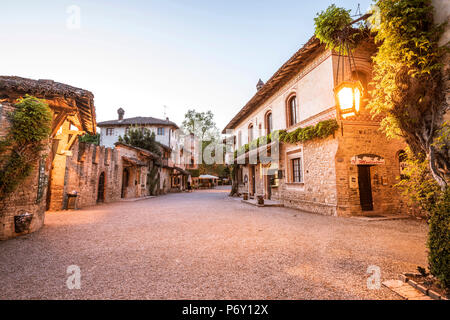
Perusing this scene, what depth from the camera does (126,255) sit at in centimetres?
371

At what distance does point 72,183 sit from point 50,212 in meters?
1.74

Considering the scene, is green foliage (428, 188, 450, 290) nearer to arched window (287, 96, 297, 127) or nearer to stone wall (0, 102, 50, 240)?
stone wall (0, 102, 50, 240)

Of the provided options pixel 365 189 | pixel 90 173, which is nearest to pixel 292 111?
pixel 365 189

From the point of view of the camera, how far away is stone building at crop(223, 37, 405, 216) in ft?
25.2

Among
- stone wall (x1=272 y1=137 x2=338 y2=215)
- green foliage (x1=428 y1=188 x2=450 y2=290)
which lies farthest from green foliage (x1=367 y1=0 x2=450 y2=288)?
stone wall (x1=272 y1=137 x2=338 y2=215)

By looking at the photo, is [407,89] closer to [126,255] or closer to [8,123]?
[126,255]

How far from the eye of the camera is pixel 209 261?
3.41m

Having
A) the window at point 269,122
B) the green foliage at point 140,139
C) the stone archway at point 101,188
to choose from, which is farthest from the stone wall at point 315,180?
the green foliage at point 140,139

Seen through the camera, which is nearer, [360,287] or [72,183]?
[360,287]

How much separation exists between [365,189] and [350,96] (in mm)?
5602

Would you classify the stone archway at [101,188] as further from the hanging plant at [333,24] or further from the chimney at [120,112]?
the chimney at [120,112]

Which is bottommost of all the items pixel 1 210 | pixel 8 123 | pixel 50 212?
pixel 50 212

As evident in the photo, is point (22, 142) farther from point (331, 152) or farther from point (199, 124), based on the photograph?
point (199, 124)
